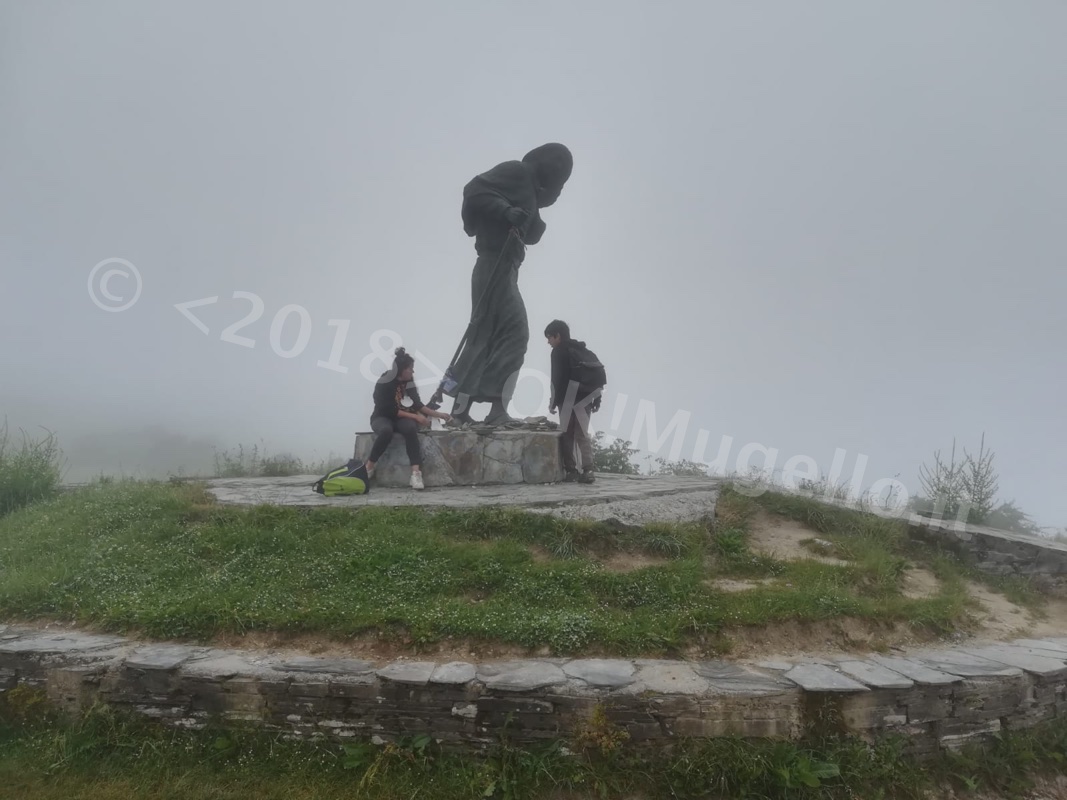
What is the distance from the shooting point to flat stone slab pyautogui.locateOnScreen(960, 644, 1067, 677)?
13.4ft

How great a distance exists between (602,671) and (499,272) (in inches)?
209

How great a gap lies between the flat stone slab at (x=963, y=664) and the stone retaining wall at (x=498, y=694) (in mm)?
66

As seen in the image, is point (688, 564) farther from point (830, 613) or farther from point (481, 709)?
point (481, 709)

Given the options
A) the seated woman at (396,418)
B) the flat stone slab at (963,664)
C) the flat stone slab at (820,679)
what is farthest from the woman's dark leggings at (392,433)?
the flat stone slab at (963,664)

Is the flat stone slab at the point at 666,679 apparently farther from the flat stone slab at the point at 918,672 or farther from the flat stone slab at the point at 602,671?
the flat stone slab at the point at 918,672

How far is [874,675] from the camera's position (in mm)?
3713

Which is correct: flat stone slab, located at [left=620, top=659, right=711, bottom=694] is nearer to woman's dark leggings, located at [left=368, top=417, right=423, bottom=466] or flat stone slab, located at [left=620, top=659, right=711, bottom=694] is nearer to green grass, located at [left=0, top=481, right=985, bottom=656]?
green grass, located at [left=0, top=481, right=985, bottom=656]

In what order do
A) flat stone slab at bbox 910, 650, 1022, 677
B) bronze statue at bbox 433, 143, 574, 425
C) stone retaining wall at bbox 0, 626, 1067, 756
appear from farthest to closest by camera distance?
bronze statue at bbox 433, 143, 574, 425 < flat stone slab at bbox 910, 650, 1022, 677 < stone retaining wall at bbox 0, 626, 1067, 756

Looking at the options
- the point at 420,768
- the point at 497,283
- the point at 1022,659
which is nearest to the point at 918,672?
the point at 1022,659

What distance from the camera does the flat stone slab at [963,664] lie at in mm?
3902

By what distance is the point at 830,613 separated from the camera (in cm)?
443

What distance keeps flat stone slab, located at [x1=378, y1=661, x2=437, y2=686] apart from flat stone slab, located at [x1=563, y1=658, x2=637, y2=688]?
0.77 meters

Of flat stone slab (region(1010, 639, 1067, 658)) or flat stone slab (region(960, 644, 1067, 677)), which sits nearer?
flat stone slab (region(960, 644, 1067, 677))

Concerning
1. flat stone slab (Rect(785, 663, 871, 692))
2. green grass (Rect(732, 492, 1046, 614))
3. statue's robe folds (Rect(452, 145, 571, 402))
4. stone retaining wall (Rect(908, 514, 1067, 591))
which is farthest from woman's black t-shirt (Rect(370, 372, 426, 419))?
stone retaining wall (Rect(908, 514, 1067, 591))
